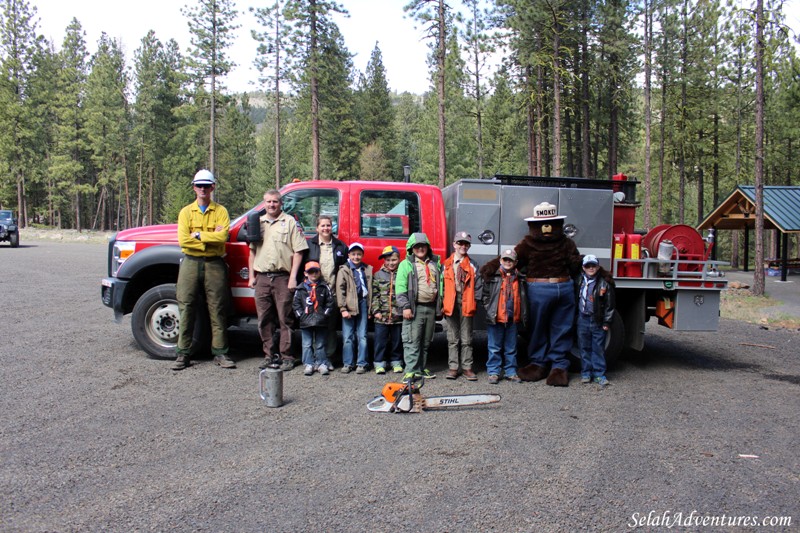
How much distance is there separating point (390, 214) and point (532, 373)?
260cm

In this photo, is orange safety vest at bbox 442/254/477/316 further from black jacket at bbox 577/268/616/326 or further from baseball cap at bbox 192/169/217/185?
baseball cap at bbox 192/169/217/185

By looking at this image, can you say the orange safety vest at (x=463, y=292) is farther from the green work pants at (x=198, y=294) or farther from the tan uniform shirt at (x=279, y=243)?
the green work pants at (x=198, y=294)

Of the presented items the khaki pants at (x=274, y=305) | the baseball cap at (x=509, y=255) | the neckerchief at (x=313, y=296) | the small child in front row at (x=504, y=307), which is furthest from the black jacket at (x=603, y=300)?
the khaki pants at (x=274, y=305)

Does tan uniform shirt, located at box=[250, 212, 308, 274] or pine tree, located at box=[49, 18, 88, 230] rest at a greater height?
pine tree, located at box=[49, 18, 88, 230]

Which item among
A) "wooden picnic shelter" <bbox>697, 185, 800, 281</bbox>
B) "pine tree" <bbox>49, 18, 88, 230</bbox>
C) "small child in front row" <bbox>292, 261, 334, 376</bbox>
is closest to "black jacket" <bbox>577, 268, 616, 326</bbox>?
"small child in front row" <bbox>292, 261, 334, 376</bbox>

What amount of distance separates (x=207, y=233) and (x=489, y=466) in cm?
421

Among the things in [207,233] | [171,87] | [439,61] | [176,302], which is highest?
[171,87]

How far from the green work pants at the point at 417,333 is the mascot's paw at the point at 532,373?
119 centimetres

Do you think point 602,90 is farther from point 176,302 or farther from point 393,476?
point 393,476

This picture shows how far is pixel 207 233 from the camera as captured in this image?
639cm

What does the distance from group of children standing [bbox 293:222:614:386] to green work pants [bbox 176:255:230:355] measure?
1.01 meters

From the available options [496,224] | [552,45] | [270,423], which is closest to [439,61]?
[552,45]

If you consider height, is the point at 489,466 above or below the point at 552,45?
below

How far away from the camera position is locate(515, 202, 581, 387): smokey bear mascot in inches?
248
